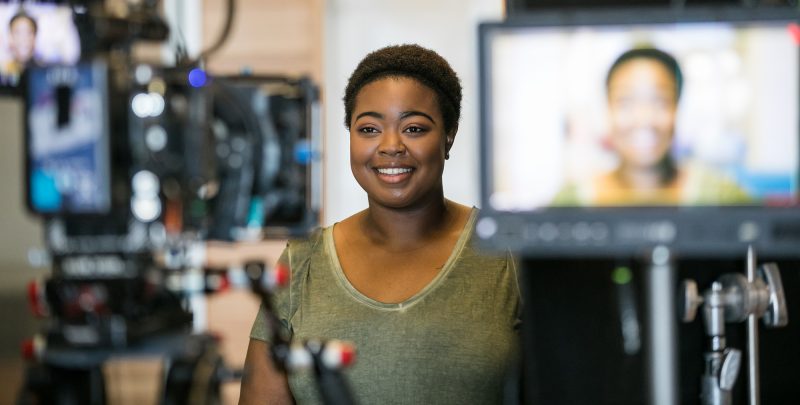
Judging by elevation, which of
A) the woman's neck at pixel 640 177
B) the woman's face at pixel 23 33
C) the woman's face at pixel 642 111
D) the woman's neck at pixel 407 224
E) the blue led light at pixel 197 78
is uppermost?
the woman's face at pixel 23 33

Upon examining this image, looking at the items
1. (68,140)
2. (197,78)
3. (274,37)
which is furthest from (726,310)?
(274,37)

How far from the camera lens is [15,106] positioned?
3.66 m

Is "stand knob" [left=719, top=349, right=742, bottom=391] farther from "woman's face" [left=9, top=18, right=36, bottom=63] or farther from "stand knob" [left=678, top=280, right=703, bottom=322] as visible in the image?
"woman's face" [left=9, top=18, right=36, bottom=63]

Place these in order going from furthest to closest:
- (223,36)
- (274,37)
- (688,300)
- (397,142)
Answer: (274,37), (397,142), (223,36), (688,300)

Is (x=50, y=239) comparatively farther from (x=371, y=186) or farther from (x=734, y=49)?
(x=734, y=49)

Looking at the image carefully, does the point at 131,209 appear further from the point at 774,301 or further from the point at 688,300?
the point at 774,301

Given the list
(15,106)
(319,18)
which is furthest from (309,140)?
(319,18)

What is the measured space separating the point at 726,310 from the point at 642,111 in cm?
34

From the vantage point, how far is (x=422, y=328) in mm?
1871

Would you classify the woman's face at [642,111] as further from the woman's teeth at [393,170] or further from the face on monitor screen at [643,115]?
the woman's teeth at [393,170]

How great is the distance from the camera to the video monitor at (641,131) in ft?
3.77

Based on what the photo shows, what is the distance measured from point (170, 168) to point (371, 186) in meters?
0.57

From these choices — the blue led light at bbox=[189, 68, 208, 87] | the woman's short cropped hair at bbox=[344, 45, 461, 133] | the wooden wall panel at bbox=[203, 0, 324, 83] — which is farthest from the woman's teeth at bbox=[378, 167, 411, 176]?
the wooden wall panel at bbox=[203, 0, 324, 83]

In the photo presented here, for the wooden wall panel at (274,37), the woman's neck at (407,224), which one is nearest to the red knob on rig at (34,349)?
the woman's neck at (407,224)
